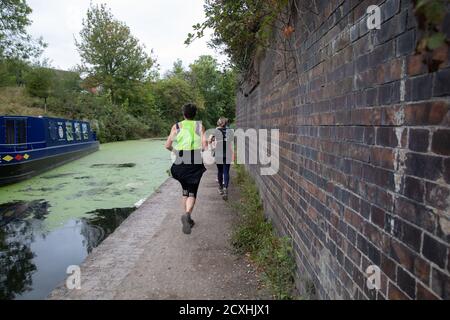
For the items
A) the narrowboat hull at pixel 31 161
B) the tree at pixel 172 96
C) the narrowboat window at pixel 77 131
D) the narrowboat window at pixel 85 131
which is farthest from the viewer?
the tree at pixel 172 96

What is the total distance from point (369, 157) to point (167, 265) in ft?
9.01

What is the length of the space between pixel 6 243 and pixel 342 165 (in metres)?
5.07

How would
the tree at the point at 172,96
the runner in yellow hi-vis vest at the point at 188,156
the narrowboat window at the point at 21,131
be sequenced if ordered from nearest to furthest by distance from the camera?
the runner in yellow hi-vis vest at the point at 188,156
the narrowboat window at the point at 21,131
the tree at the point at 172,96

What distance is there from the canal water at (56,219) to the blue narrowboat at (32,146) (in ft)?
1.18

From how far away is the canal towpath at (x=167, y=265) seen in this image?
3.24 metres

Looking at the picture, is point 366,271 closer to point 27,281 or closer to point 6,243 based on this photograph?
point 27,281

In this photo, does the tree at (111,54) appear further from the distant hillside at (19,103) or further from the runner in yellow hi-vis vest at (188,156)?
the runner in yellow hi-vis vest at (188,156)

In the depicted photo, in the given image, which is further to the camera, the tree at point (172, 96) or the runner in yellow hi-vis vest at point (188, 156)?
the tree at point (172, 96)

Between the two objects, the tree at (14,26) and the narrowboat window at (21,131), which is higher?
the tree at (14,26)

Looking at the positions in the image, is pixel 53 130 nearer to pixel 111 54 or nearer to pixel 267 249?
pixel 267 249

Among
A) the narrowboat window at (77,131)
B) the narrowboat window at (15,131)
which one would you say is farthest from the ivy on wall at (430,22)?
the narrowboat window at (77,131)

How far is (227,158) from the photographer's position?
7.26 metres

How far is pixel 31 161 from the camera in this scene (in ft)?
34.5
